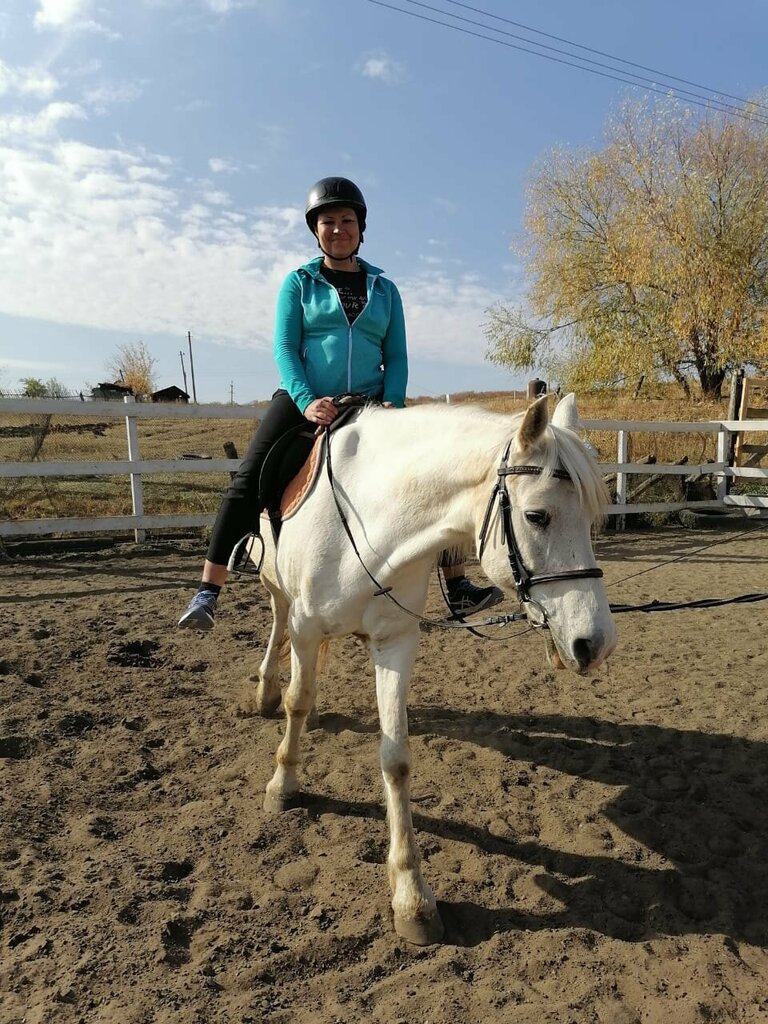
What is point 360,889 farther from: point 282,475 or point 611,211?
point 611,211

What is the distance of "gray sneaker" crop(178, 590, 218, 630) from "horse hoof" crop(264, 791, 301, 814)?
85 cm

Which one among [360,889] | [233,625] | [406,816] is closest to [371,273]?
[406,816]

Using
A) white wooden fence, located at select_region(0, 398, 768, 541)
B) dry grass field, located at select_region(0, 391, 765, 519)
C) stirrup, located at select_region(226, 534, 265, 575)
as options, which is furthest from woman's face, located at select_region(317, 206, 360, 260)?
white wooden fence, located at select_region(0, 398, 768, 541)

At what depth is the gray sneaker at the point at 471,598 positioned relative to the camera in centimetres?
325

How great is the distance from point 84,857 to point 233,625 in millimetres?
3102

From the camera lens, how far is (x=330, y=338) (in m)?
3.07

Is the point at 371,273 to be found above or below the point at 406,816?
above

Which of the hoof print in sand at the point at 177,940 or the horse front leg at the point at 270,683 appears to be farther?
the horse front leg at the point at 270,683

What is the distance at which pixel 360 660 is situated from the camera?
4875mm

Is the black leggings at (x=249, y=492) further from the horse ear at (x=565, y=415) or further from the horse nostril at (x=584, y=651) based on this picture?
the horse nostril at (x=584, y=651)

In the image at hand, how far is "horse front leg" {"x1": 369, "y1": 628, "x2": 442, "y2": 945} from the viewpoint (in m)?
2.24

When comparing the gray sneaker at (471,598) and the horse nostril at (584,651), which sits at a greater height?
the horse nostril at (584,651)

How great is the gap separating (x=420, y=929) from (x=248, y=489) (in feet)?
6.51

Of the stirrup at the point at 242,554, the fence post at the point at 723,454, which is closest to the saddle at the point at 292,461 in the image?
the stirrup at the point at 242,554
